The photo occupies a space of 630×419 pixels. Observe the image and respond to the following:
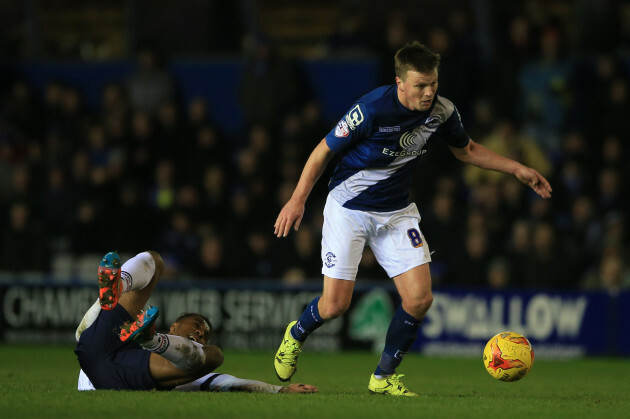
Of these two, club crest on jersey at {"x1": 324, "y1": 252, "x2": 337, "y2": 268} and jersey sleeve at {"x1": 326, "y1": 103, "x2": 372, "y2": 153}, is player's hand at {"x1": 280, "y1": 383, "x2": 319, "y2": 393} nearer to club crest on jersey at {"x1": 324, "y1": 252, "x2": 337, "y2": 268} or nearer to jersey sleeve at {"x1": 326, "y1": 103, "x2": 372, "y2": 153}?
club crest on jersey at {"x1": 324, "y1": 252, "x2": 337, "y2": 268}

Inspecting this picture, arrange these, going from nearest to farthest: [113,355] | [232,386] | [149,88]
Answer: [113,355] < [232,386] < [149,88]

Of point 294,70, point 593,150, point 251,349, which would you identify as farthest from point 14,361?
point 593,150

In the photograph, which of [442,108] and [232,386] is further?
[442,108]

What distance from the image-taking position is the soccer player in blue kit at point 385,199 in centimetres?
714

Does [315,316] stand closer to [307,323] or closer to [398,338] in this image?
[307,323]

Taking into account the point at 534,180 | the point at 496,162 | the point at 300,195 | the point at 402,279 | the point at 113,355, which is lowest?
the point at 113,355

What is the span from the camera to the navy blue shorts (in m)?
6.69

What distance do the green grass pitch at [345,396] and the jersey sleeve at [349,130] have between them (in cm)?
167

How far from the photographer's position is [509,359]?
7605 mm

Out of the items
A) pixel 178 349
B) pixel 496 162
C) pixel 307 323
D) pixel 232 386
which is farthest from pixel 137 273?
pixel 496 162

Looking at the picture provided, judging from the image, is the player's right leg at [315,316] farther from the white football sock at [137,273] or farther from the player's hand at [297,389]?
the white football sock at [137,273]

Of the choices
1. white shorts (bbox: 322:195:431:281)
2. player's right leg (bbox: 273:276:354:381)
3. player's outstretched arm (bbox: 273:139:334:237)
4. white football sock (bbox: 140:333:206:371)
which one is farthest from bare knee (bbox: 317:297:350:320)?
white football sock (bbox: 140:333:206:371)

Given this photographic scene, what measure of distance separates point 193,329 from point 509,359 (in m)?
2.26

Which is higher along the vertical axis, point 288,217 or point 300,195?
point 300,195
